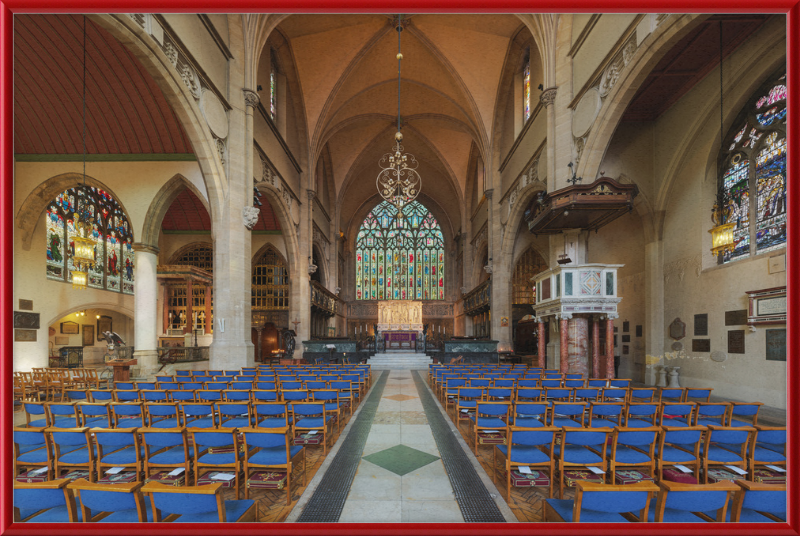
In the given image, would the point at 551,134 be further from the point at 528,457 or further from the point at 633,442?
the point at 528,457

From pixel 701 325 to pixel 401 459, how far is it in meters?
10.1

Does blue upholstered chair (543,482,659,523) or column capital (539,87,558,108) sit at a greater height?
column capital (539,87,558,108)

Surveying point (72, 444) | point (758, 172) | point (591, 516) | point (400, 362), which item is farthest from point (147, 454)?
point (400, 362)

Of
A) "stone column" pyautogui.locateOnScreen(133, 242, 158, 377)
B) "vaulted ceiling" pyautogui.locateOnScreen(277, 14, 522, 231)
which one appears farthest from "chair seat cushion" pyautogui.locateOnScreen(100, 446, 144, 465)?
"vaulted ceiling" pyautogui.locateOnScreen(277, 14, 522, 231)

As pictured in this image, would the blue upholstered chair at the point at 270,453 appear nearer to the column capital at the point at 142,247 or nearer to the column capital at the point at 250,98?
the column capital at the point at 142,247

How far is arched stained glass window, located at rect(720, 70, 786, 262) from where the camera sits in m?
8.41

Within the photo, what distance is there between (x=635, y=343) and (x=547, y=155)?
7.31 metres

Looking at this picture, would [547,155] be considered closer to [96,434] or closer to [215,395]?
[215,395]

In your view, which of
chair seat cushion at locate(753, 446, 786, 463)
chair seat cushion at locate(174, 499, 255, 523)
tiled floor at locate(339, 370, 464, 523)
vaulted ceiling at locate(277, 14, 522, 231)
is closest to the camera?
chair seat cushion at locate(174, 499, 255, 523)

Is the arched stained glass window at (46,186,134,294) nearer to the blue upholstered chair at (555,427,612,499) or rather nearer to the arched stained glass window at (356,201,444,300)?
the blue upholstered chair at (555,427,612,499)

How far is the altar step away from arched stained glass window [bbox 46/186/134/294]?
11.5m

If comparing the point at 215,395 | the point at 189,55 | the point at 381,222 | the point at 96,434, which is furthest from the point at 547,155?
the point at 381,222

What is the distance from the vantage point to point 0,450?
5.62 ft

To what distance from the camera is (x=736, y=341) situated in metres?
9.07
